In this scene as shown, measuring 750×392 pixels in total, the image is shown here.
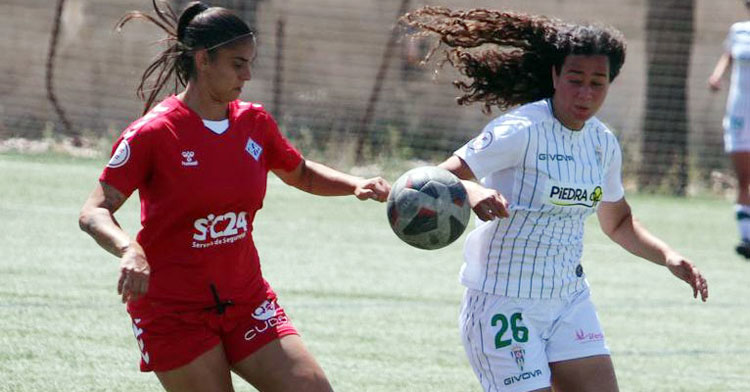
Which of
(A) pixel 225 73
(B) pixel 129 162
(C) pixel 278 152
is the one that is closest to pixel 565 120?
(C) pixel 278 152

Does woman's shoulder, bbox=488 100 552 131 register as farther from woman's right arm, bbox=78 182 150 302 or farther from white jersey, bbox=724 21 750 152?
white jersey, bbox=724 21 750 152

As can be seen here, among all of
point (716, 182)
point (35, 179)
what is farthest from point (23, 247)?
point (716, 182)

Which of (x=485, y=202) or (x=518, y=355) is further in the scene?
(x=518, y=355)

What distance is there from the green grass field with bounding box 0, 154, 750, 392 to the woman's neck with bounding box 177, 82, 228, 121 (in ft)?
6.74

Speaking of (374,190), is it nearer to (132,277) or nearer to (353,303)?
(132,277)

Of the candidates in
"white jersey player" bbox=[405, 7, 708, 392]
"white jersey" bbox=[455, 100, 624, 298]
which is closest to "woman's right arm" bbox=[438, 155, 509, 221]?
"white jersey player" bbox=[405, 7, 708, 392]

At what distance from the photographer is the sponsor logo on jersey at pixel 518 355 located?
16.2ft

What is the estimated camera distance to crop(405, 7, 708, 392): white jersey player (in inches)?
197

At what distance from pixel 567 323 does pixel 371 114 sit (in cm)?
1516

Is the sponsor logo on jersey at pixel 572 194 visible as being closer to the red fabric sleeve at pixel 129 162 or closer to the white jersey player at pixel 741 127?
the red fabric sleeve at pixel 129 162

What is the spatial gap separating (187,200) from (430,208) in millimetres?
845

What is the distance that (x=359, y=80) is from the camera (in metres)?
22.0

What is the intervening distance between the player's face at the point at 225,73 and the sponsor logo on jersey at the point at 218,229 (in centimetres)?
43

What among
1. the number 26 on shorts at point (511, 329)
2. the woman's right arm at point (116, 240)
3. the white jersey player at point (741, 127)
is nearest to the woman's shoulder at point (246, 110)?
the woman's right arm at point (116, 240)
